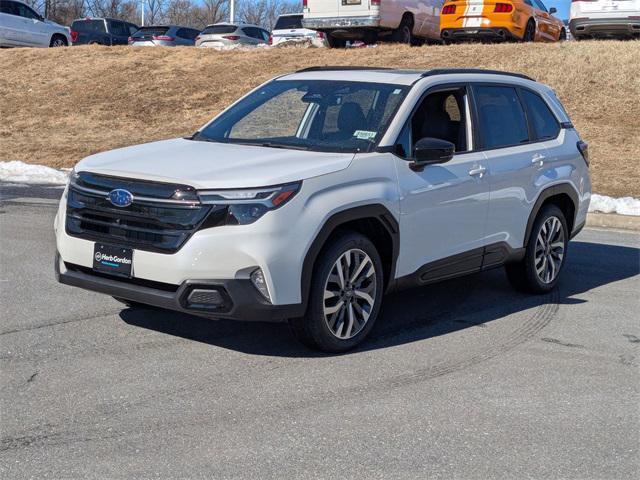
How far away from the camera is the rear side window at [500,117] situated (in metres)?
7.48

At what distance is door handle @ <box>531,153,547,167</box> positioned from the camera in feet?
25.7

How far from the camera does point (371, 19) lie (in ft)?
76.8

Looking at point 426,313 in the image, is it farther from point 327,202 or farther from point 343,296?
point 327,202

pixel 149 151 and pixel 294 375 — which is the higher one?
pixel 149 151

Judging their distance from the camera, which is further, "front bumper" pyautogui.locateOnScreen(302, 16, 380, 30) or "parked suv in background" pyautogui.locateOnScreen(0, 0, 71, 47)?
"parked suv in background" pyautogui.locateOnScreen(0, 0, 71, 47)

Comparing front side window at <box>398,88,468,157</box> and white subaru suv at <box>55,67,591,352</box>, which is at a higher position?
front side window at <box>398,88,468,157</box>

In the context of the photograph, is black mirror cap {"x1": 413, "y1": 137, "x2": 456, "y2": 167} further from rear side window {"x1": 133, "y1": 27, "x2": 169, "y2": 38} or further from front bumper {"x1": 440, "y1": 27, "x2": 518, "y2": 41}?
rear side window {"x1": 133, "y1": 27, "x2": 169, "y2": 38}

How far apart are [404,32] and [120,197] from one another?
20213 mm

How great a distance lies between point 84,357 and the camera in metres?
5.86

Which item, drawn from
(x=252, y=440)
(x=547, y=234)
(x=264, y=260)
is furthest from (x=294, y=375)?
(x=547, y=234)

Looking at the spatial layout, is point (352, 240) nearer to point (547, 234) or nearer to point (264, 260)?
point (264, 260)

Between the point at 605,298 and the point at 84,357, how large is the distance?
453cm

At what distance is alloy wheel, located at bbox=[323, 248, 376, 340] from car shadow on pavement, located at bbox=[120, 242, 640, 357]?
0.22 m

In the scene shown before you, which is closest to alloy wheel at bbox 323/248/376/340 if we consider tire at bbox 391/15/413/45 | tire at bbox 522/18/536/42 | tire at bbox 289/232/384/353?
tire at bbox 289/232/384/353
